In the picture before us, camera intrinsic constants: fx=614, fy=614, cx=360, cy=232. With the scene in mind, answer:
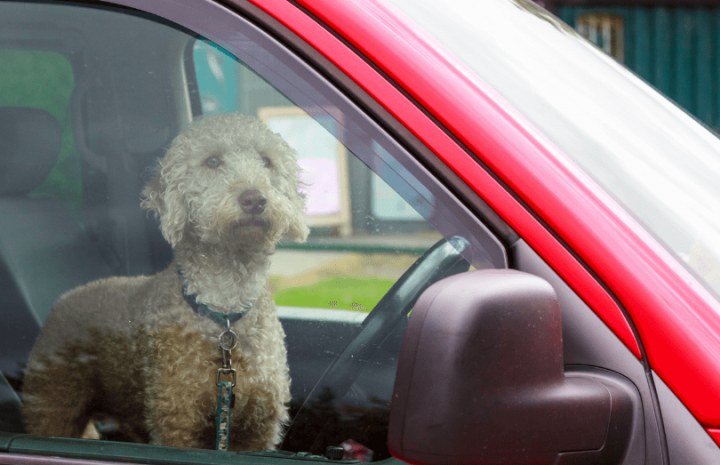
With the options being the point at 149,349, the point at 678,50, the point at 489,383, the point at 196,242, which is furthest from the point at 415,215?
the point at 678,50

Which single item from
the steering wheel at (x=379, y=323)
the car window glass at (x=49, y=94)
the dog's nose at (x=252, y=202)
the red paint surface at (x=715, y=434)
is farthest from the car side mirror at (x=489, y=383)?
the car window glass at (x=49, y=94)

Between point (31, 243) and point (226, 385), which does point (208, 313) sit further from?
point (31, 243)

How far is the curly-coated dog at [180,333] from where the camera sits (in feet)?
3.29

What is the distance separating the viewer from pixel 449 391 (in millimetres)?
657

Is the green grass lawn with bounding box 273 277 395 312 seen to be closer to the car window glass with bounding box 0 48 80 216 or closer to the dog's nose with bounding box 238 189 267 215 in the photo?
the dog's nose with bounding box 238 189 267 215

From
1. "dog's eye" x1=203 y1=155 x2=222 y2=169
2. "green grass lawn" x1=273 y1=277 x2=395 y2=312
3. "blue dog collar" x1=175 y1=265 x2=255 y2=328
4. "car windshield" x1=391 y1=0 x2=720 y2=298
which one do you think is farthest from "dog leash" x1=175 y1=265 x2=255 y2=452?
"car windshield" x1=391 y1=0 x2=720 y2=298

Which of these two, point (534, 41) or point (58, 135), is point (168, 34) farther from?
point (534, 41)

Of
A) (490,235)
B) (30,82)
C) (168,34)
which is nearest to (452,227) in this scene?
(490,235)

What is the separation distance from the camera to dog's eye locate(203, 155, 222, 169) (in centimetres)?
116

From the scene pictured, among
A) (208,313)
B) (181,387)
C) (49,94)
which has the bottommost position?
(181,387)

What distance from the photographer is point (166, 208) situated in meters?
1.05

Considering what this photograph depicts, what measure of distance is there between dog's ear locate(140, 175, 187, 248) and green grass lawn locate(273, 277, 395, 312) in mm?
222

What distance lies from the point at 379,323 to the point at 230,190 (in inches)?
14.6

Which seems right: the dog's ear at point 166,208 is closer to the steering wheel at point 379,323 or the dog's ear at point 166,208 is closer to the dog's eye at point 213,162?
the dog's eye at point 213,162
